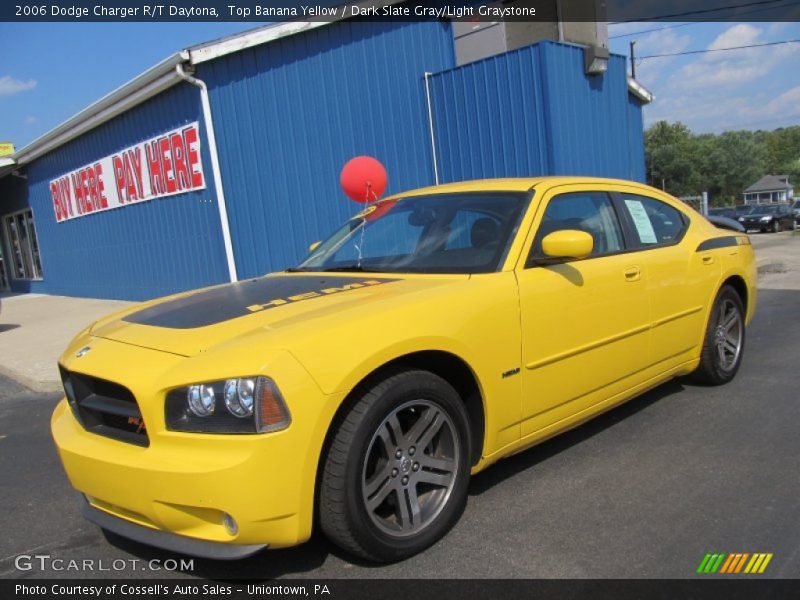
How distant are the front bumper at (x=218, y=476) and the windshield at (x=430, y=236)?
1.27m

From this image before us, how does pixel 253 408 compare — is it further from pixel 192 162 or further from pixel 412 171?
pixel 192 162

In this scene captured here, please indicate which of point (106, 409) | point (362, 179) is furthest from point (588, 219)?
point (362, 179)

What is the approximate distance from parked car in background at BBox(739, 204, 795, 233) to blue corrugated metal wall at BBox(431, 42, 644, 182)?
87.8 feet

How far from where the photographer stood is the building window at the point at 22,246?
2084cm

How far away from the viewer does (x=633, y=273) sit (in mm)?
3832

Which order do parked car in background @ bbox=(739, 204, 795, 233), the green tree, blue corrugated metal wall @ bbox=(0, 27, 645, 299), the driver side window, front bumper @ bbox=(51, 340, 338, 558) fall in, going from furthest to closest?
the green tree
parked car in background @ bbox=(739, 204, 795, 233)
blue corrugated metal wall @ bbox=(0, 27, 645, 299)
the driver side window
front bumper @ bbox=(51, 340, 338, 558)

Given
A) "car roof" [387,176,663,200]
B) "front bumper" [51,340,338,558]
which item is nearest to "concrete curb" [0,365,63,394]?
"car roof" [387,176,663,200]

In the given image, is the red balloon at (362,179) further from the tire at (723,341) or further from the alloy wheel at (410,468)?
the alloy wheel at (410,468)

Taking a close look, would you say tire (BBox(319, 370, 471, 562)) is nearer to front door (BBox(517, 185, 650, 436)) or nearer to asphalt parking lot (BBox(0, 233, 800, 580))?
asphalt parking lot (BBox(0, 233, 800, 580))

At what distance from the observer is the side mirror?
321 cm

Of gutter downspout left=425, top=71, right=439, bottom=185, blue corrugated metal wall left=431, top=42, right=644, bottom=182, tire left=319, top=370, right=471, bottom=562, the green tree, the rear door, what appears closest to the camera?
tire left=319, top=370, right=471, bottom=562

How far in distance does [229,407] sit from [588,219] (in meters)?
2.43

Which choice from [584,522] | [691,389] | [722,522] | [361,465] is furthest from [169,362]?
[691,389]

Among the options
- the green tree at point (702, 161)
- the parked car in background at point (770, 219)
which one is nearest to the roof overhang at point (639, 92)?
the parked car in background at point (770, 219)
